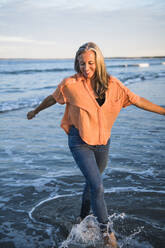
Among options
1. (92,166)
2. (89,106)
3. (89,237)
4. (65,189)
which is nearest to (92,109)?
(89,106)

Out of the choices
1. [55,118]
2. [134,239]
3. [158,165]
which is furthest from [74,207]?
[55,118]

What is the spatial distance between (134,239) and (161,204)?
921mm

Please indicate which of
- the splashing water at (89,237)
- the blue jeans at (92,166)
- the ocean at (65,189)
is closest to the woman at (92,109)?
the blue jeans at (92,166)

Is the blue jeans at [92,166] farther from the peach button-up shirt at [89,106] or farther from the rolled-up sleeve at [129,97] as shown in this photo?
the rolled-up sleeve at [129,97]

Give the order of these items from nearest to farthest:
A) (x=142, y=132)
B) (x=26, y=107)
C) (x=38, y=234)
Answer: (x=38, y=234) < (x=142, y=132) < (x=26, y=107)

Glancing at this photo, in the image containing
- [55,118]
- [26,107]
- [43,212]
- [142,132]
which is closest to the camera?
[43,212]

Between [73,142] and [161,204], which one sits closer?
[73,142]

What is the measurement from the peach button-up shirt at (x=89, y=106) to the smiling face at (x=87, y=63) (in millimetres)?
84

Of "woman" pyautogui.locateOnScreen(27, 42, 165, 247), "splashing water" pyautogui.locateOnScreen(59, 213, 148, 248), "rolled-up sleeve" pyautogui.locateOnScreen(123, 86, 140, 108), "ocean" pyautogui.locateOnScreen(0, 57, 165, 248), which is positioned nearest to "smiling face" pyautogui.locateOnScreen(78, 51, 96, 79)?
"woman" pyautogui.locateOnScreen(27, 42, 165, 247)

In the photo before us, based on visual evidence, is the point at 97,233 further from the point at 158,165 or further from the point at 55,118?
the point at 55,118

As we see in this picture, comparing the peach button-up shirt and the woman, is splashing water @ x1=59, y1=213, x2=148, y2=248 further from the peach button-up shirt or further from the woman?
the peach button-up shirt

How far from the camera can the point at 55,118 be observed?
34.0 feet

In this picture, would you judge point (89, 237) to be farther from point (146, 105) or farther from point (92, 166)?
point (146, 105)

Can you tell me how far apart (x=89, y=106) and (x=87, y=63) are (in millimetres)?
442
